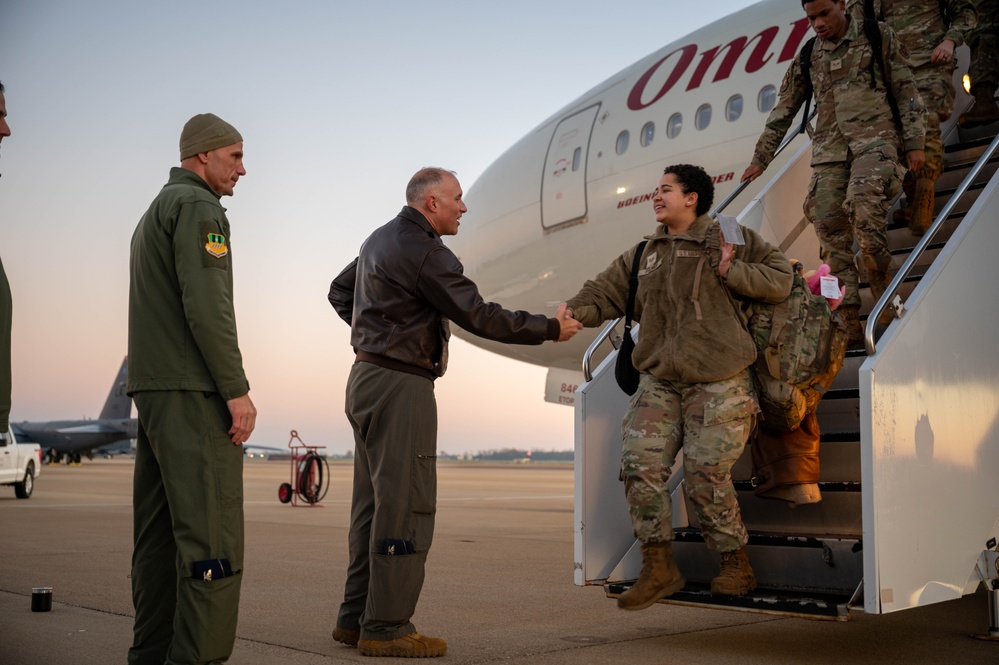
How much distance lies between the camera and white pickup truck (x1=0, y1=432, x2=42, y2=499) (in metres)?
16.4

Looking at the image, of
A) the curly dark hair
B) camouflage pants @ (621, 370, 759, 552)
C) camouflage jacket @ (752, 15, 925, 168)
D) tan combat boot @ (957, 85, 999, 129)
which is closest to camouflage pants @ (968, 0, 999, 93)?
tan combat boot @ (957, 85, 999, 129)

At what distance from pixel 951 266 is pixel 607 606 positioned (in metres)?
2.52

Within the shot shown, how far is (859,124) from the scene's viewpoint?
5.47 metres

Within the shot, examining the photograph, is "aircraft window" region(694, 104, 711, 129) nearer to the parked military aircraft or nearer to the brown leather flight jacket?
the brown leather flight jacket

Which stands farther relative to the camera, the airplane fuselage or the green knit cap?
the airplane fuselage

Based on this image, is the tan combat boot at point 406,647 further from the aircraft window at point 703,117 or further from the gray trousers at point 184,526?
the aircraft window at point 703,117

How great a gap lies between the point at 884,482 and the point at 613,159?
7.58 m

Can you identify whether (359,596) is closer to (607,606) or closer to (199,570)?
(199,570)

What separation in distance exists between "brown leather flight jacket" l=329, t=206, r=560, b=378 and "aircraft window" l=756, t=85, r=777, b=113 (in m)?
5.62

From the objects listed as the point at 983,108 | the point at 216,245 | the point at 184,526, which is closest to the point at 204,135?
the point at 216,245

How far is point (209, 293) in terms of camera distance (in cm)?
333

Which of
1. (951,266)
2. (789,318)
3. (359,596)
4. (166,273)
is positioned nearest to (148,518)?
(166,273)

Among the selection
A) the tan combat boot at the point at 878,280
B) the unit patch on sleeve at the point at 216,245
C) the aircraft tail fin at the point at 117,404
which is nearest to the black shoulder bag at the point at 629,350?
the tan combat boot at the point at 878,280

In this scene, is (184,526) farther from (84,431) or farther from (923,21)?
(84,431)
